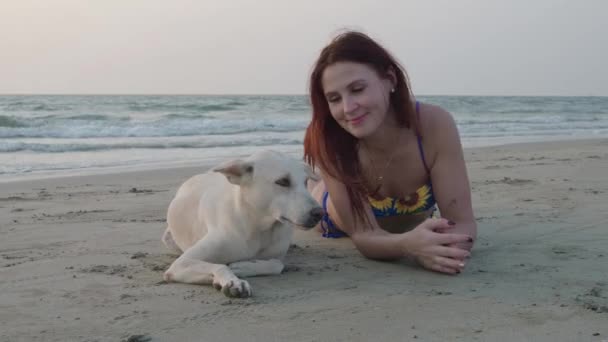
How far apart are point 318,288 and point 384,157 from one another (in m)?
1.23

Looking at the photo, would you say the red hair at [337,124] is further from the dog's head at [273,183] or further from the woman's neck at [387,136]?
the dog's head at [273,183]

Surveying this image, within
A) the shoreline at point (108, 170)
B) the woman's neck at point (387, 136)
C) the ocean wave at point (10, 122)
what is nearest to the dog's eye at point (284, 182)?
the woman's neck at point (387, 136)

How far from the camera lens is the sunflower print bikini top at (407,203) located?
493 cm

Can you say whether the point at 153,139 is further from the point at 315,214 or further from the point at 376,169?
the point at 315,214

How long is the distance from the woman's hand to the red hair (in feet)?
1.86

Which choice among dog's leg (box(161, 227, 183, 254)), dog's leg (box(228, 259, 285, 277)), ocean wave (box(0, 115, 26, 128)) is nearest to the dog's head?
dog's leg (box(228, 259, 285, 277))

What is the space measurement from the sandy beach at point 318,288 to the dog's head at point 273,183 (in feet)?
1.50

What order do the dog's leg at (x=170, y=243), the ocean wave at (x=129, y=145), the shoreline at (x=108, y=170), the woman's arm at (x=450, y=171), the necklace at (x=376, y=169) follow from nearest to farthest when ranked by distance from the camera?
1. the woman's arm at (x=450, y=171)
2. the necklace at (x=376, y=169)
3. the dog's leg at (x=170, y=243)
4. the shoreline at (x=108, y=170)
5. the ocean wave at (x=129, y=145)

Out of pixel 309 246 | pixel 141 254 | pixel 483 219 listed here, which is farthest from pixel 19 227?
pixel 483 219

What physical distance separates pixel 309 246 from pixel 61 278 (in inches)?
78.6

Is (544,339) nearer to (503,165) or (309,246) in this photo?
(309,246)

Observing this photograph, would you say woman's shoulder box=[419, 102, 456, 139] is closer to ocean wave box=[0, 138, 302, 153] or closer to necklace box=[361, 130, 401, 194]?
necklace box=[361, 130, 401, 194]

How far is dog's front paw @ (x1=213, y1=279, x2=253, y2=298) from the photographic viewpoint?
375 cm

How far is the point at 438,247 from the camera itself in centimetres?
417
